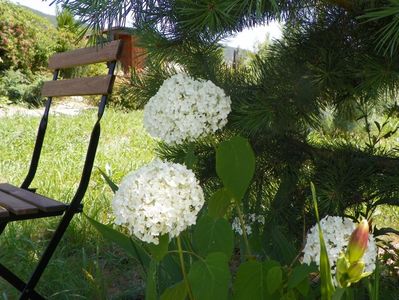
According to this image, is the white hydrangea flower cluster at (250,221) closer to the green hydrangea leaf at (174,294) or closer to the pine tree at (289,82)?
the pine tree at (289,82)

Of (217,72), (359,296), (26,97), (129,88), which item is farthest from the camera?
(26,97)

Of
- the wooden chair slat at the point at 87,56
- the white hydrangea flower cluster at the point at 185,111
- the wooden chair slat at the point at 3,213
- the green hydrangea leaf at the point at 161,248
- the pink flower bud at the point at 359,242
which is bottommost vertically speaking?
the wooden chair slat at the point at 3,213

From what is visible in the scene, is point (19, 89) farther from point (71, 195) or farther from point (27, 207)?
point (27, 207)

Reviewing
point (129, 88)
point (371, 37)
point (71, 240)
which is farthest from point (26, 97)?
point (371, 37)

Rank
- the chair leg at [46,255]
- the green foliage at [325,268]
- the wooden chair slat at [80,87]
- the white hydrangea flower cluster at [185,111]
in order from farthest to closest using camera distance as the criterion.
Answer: the wooden chair slat at [80,87] < the chair leg at [46,255] < the white hydrangea flower cluster at [185,111] < the green foliage at [325,268]

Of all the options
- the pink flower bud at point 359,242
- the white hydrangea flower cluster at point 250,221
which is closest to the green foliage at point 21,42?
the white hydrangea flower cluster at point 250,221

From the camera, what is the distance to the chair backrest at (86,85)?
1.59m

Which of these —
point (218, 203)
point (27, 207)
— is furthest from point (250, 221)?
point (27, 207)

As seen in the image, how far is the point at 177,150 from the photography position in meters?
1.66

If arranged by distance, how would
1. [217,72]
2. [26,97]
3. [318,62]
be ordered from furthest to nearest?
[26,97]
[217,72]
[318,62]

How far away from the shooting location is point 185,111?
3.54ft

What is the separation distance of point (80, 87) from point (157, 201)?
3.44 feet

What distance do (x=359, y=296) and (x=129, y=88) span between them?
0.87 m

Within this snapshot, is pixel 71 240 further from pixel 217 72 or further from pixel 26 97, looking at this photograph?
pixel 26 97
